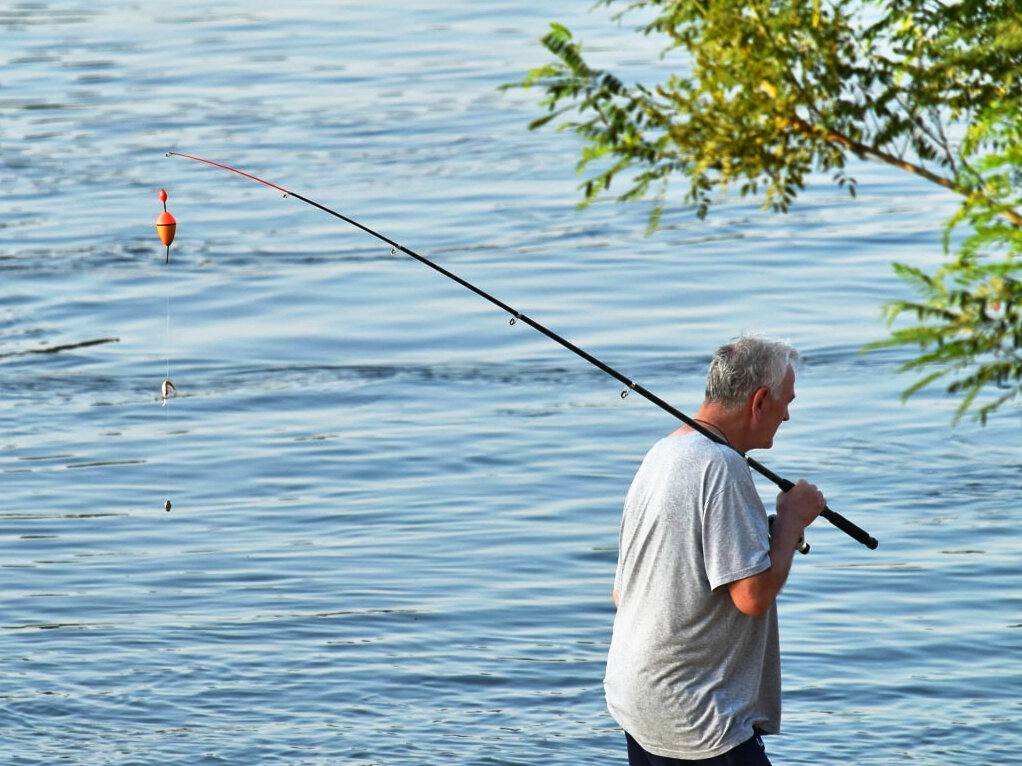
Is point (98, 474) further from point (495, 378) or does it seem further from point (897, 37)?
point (897, 37)

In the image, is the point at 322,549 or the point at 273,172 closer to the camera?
the point at 322,549

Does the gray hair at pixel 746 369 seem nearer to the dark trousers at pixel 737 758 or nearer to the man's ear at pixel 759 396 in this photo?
the man's ear at pixel 759 396

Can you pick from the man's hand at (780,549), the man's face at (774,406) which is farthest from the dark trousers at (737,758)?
the man's face at (774,406)

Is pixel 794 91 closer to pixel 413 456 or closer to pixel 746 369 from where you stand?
pixel 746 369

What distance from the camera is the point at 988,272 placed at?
5.70 metres

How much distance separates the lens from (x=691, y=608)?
4.83 meters

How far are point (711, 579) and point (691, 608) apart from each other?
0.42ft

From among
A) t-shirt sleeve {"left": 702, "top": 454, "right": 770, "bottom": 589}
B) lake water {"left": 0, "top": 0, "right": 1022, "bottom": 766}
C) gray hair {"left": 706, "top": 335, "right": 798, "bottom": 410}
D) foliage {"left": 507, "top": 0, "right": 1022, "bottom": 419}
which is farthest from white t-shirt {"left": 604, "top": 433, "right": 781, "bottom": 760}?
lake water {"left": 0, "top": 0, "right": 1022, "bottom": 766}

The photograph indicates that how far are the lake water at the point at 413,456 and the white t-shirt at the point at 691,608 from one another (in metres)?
3.31

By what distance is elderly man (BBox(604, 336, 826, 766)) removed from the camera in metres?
4.73

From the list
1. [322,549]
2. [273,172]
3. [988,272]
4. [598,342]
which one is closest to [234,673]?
[322,549]

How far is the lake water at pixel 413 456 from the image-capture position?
878 centimetres

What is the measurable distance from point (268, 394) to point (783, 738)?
296 inches

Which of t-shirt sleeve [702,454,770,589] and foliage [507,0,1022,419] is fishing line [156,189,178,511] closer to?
foliage [507,0,1022,419]
